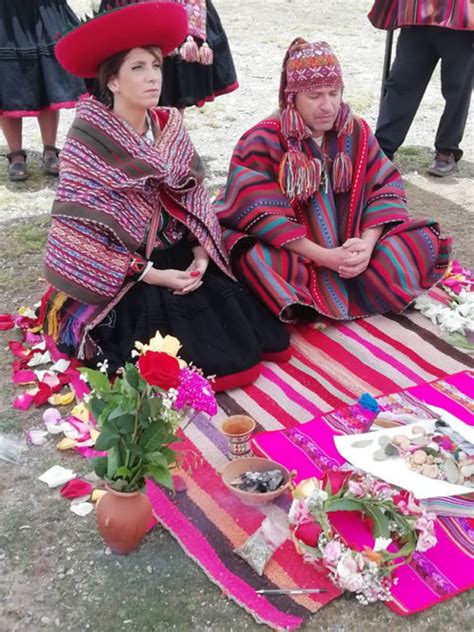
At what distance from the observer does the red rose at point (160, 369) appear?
217 cm

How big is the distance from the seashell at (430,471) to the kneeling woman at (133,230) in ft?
3.20

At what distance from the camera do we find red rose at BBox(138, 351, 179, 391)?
2.17m

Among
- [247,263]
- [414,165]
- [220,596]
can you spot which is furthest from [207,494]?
[414,165]

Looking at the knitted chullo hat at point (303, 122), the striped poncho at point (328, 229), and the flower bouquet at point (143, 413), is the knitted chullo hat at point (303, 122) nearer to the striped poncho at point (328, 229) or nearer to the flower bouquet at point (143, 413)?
the striped poncho at point (328, 229)

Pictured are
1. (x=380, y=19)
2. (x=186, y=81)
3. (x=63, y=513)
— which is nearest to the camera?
(x=63, y=513)

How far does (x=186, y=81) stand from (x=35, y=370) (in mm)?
2674

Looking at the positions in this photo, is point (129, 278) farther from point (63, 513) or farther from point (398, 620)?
point (398, 620)

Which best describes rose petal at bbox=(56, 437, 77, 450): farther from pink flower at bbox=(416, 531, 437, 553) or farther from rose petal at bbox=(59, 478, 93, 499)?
pink flower at bbox=(416, 531, 437, 553)

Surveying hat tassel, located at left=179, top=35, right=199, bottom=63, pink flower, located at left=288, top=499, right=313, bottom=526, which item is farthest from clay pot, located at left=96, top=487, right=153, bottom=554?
hat tassel, located at left=179, top=35, right=199, bottom=63

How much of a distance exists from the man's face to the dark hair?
72 cm

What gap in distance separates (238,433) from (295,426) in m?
0.36

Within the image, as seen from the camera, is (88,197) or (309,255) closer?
(88,197)

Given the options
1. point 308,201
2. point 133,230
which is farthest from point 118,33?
point 308,201

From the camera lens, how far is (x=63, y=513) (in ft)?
8.98
